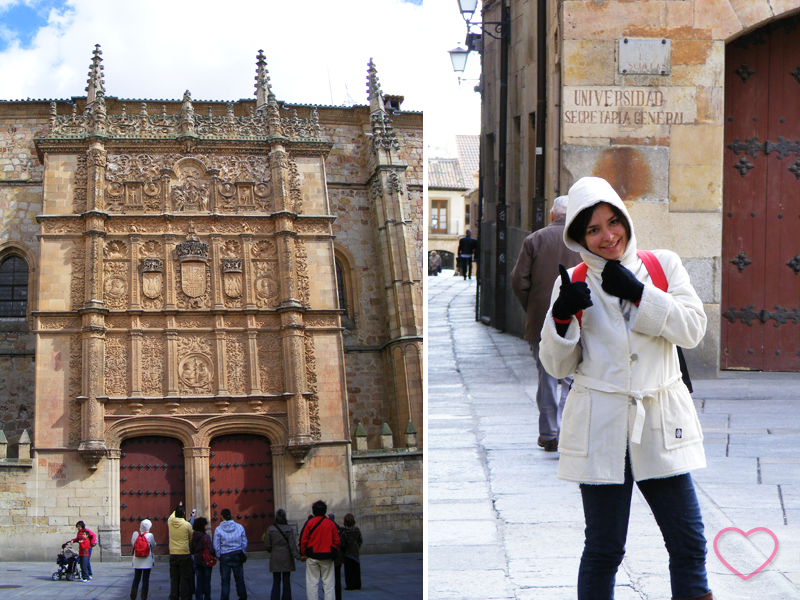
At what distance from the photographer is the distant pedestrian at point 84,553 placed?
18.6ft

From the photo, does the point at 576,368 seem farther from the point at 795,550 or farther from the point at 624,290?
the point at 795,550

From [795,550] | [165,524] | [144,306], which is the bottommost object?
[165,524]

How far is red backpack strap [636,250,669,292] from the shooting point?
8.19 feet

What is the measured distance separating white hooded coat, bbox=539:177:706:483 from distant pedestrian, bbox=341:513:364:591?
328 cm

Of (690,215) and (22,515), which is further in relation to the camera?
(690,215)

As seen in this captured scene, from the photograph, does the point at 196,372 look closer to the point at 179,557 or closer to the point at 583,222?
the point at 179,557

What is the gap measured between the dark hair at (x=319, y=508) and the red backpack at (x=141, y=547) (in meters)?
1.19

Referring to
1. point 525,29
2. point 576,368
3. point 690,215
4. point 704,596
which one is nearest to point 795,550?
point 704,596

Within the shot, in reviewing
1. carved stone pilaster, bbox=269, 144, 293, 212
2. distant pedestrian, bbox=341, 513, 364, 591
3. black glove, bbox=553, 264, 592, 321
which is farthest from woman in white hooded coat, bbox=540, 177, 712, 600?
carved stone pilaster, bbox=269, 144, 293, 212

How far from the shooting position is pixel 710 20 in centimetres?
754

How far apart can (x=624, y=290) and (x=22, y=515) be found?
5389mm

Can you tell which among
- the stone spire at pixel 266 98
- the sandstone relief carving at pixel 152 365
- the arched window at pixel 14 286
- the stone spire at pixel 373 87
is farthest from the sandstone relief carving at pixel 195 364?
the stone spire at pixel 373 87

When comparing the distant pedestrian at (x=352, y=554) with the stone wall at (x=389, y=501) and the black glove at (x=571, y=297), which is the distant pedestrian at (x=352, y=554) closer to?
the stone wall at (x=389, y=501)

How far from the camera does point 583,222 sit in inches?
98.0
